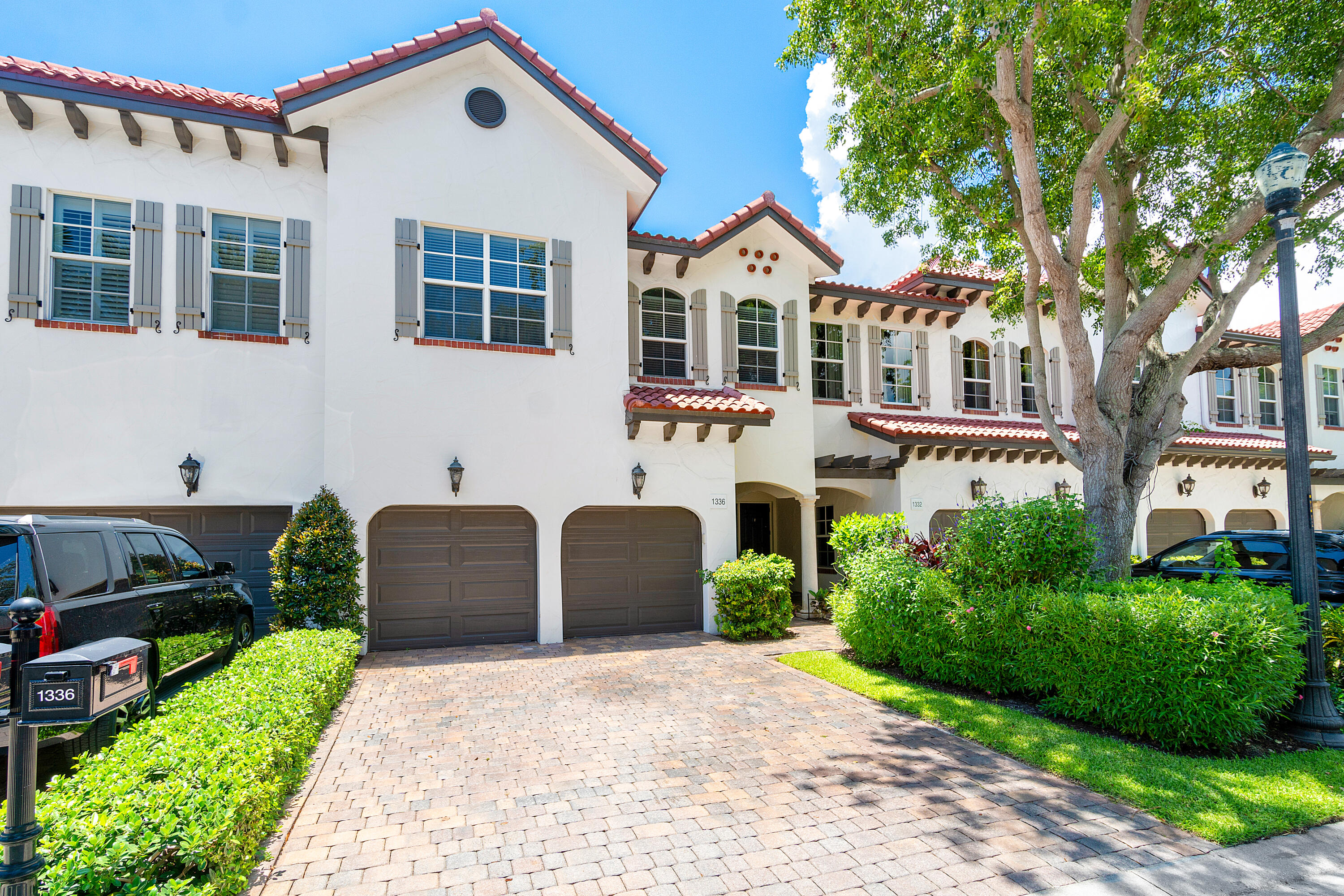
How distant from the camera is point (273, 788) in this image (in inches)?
179

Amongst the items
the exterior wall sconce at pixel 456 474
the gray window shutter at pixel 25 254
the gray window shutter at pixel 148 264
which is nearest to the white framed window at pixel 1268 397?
the exterior wall sconce at pixel 456 474

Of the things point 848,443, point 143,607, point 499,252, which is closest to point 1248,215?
point 848,443

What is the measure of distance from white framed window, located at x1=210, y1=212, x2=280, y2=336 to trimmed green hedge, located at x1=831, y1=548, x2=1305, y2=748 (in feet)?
32.8

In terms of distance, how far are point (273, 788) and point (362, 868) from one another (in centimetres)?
84

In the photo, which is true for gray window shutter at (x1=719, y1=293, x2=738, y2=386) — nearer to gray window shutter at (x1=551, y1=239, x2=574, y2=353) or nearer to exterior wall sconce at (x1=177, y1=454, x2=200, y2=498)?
gray window shutter at (x1=551, y1=239, x2=574, y2=353)

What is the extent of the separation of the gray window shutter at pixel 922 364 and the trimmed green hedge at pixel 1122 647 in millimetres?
8071

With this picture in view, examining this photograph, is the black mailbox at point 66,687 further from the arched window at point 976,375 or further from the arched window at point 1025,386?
the arched window at point 1025,386

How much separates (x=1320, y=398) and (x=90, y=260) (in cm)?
2900

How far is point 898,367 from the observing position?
647 inches

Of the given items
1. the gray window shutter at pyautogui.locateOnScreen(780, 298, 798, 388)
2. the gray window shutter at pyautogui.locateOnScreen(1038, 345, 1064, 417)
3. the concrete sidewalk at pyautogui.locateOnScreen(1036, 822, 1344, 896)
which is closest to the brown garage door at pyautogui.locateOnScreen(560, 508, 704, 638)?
the gray window shutter at pyautogui.locateOnScreen(780, 298, 798, 388)

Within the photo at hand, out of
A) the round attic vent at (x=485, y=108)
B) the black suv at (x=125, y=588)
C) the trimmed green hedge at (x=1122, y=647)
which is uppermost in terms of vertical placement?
the round attic vent at (x=485, y=108)

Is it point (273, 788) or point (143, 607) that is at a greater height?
point (143, 607)

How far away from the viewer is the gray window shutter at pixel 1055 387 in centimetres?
1731

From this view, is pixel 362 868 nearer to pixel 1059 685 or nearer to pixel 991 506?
pixel 1059 685
